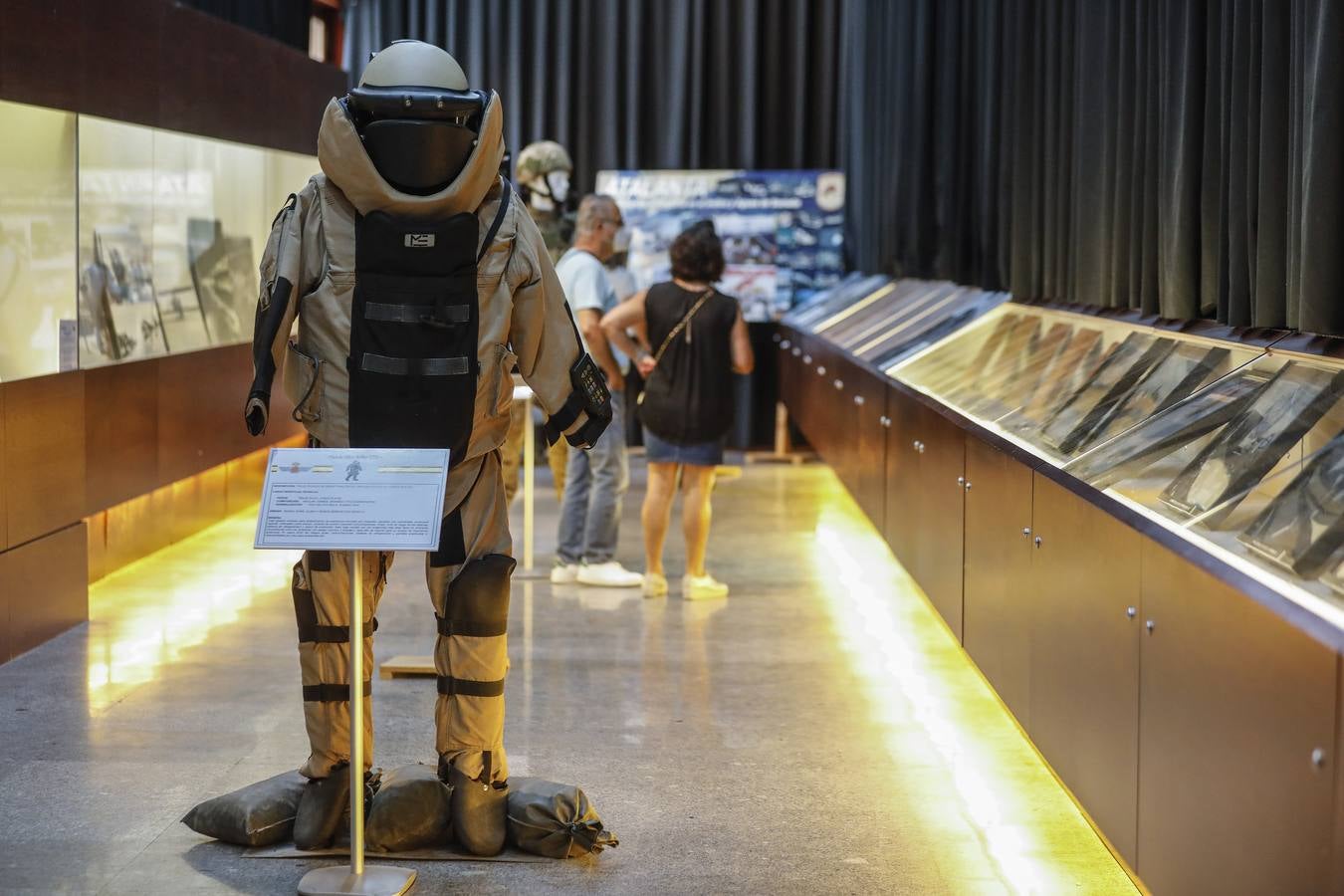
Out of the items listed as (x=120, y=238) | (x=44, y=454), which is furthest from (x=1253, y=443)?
(x=120, y=238)

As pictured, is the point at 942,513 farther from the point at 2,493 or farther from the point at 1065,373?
the point at 2,493

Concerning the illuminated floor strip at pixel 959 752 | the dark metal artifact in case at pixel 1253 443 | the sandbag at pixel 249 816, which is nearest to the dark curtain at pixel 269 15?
the illuminated floor strip at pixel 959 752

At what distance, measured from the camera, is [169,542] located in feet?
27.1

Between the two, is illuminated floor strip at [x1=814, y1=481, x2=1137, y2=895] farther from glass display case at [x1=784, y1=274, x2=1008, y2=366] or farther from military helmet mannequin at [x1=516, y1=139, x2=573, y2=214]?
military helmet mannequin at [x1=516, y1=139, x2=573, y2=214]

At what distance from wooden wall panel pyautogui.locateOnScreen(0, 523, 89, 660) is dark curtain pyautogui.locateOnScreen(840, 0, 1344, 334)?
378cm

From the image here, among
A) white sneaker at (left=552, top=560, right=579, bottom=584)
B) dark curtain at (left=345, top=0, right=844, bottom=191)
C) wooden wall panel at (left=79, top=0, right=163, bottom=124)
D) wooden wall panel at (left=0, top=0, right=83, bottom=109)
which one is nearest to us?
wooden wall panel at (left=0, top=0, right=83, bottom=109)

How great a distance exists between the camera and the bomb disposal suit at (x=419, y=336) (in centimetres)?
393

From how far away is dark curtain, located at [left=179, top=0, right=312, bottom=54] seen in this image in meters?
9.98

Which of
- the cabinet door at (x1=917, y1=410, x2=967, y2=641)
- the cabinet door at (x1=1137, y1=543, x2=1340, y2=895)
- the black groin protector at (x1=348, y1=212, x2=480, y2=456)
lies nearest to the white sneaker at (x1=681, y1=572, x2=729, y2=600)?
the cabinet door at (x1=917, y1=410, x2=967, y2=641)

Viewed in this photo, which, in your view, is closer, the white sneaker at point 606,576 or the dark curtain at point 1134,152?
the dark curtain at point 1134,152

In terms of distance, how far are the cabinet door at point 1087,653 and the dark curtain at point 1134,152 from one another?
666mm

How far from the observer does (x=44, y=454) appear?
6.13m

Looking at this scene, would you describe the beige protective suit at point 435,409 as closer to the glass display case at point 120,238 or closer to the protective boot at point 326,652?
the protective boot at point 326,652

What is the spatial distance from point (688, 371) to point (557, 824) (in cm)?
329
